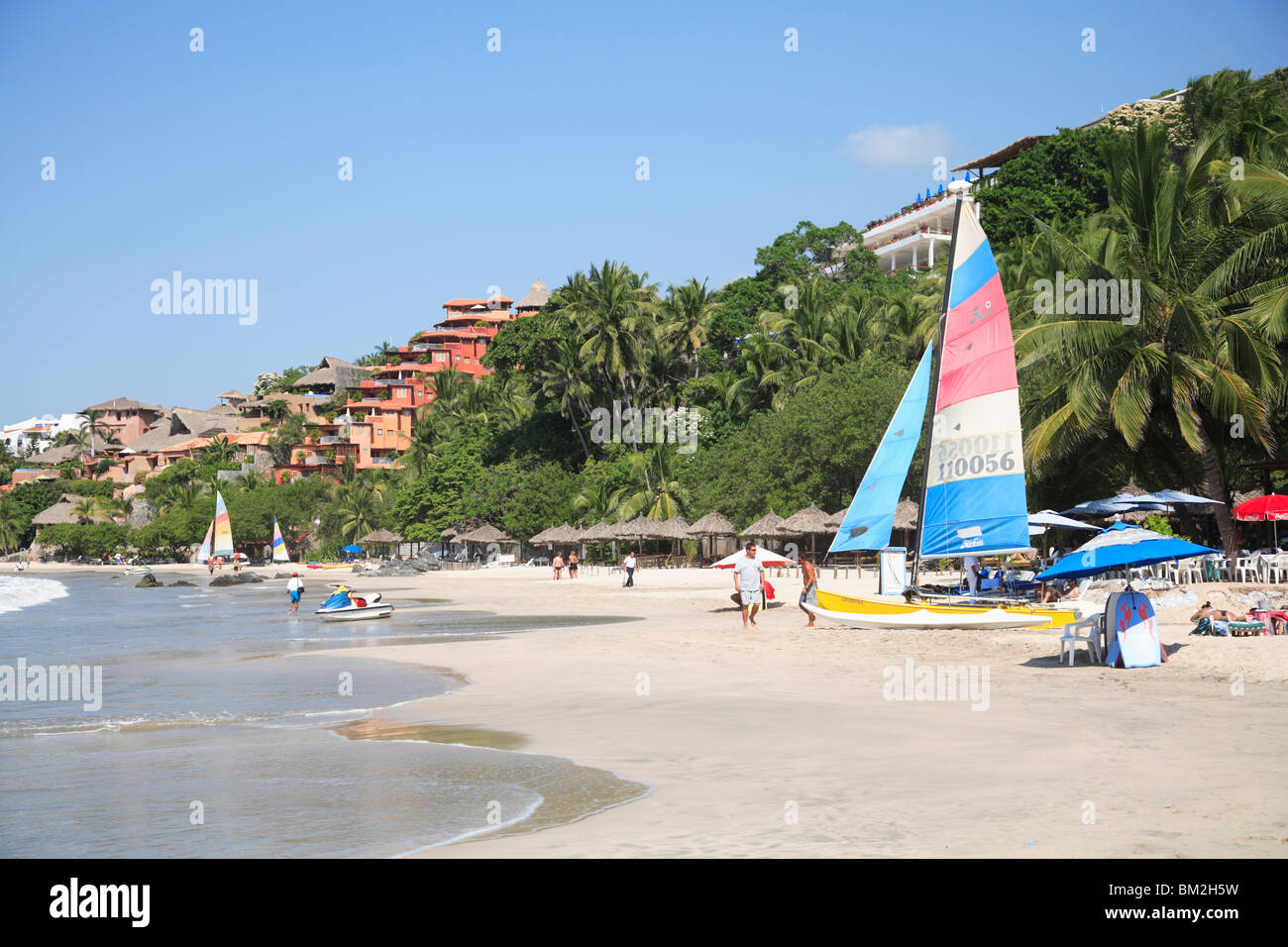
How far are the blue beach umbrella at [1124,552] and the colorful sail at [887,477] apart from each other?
620 centimetres

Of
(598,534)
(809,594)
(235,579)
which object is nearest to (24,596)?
(235,579)

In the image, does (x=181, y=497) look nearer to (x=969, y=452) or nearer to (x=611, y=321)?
(x=611, y=321)

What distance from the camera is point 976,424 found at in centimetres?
1895

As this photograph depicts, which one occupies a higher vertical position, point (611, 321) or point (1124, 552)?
point (611, 321)

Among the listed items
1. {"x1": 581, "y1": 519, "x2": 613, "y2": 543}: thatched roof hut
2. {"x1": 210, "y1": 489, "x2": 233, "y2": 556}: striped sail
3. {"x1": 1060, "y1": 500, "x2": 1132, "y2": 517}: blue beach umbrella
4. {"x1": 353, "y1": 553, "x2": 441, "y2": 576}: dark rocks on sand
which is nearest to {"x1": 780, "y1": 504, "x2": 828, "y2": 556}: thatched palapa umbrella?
{"x1": 1060, "y1": 500, "x2": 1132, "y2": 517}: blue beach umbrella

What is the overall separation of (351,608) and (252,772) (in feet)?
68.7

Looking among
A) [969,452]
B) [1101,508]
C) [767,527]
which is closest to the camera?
[969,452]

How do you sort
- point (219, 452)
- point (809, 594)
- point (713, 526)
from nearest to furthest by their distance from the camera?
point (809, 594) < point (713, 526) < point (219, 452)

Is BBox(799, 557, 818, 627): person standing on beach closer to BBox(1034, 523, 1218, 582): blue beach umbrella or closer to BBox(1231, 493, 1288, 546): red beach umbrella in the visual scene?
BBox(1034, 523, 1218, 582): blue beach umbrella

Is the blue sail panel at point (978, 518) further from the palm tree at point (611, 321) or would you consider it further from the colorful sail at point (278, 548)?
the colorful sail at point (278, 548)

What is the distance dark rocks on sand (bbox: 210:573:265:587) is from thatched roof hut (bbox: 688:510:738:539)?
27.9 metres

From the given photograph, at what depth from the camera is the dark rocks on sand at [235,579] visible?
59022 millimetres

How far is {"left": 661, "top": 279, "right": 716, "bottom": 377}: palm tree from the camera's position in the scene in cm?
6725
